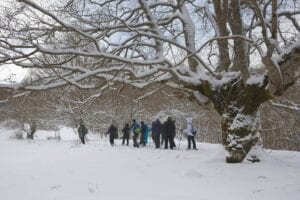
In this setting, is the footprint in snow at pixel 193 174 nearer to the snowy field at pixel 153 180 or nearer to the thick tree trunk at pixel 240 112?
the snowy field at pixel 153 180

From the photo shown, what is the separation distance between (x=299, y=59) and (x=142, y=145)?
13230 mm

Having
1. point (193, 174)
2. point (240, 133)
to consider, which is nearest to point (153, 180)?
point (193, 174)

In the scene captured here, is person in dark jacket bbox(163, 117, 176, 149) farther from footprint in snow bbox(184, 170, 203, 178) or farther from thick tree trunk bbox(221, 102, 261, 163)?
footprint in snow bbox(184, 170, 203, 178)

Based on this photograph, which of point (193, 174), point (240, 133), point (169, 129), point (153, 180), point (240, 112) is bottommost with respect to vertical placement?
point (153, 180)

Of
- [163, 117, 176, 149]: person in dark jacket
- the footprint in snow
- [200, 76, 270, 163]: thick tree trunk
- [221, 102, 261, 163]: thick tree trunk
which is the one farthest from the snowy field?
[163, 117, 176, 149]: person in dark jacket

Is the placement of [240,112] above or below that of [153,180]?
above

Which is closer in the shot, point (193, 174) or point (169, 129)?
point (193, 174)

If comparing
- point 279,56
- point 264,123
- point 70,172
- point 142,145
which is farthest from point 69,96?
point 279,56

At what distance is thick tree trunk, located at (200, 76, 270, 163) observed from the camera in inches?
469

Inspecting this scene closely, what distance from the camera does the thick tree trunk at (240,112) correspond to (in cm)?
1191

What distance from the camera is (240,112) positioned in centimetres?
1216

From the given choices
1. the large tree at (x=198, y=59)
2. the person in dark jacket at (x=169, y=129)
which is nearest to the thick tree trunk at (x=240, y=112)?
the large tree at (x=198, y=59)

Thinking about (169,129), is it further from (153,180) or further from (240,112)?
(153,180)

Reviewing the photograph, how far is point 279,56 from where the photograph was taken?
11.2 m
